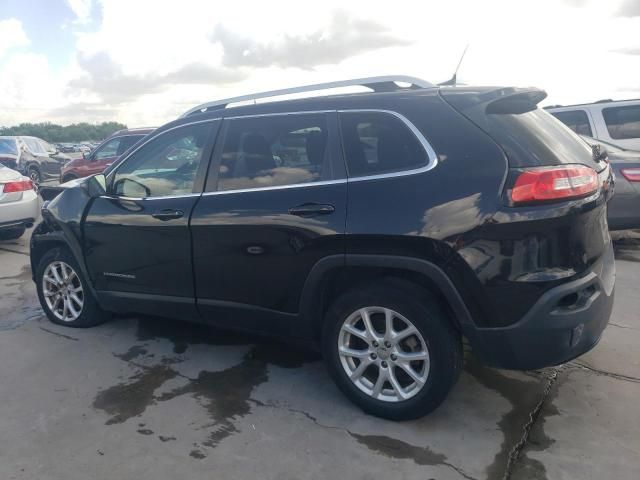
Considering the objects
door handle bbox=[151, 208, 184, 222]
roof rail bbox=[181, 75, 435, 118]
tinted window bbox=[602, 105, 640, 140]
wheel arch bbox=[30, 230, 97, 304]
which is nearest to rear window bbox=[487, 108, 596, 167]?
roof rail bbox=[181, 75, 435, 118]

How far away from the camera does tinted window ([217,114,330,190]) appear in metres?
3.35

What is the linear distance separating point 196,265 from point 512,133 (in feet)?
6.86

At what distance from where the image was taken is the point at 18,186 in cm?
806

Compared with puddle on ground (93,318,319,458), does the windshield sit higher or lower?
higher

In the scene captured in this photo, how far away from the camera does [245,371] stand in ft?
12.7

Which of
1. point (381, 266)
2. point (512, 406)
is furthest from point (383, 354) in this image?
point (512, 406)

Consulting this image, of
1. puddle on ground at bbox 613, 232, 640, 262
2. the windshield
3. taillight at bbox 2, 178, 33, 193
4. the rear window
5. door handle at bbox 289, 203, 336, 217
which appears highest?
the windshield

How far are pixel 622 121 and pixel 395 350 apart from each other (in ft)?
23.5

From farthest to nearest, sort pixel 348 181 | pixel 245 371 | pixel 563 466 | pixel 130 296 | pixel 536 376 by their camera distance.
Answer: pixel 130 296, pixel 245 371, pixel 536 376, pixel 348 181, pixel 563 466

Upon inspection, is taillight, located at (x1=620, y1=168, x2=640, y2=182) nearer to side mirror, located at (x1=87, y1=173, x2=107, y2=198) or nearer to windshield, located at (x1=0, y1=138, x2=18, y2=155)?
side mirror, located at (x1=87, y1=173, x2=107, y2=198)

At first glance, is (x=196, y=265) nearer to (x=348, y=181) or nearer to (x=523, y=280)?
(x=348, y=181)

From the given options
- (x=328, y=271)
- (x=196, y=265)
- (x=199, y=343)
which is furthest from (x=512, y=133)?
(x=199, y=343)

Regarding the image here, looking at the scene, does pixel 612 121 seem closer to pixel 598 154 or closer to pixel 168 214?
pixel 598 154

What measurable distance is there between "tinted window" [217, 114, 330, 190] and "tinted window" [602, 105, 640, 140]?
6.76 meters
